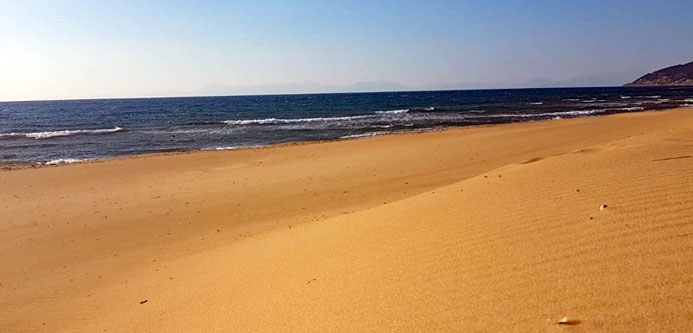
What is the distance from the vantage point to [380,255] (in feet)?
18.1

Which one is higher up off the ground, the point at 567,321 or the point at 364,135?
the point at 567,321

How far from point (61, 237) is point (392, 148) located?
44.7ft

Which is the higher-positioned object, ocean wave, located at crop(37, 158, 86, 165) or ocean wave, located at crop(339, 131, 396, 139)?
ocean wave, located at crop(339, 131, 396, 139)

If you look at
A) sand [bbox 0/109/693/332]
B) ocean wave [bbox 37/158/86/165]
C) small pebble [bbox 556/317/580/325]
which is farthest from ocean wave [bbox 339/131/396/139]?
small pebble [bbox 556/317/580/325]

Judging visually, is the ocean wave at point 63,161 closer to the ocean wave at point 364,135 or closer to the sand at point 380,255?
the sand at point 380,255

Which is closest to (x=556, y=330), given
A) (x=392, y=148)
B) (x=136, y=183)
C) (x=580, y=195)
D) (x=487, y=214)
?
(x=487, y=214)

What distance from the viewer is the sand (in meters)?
3.69

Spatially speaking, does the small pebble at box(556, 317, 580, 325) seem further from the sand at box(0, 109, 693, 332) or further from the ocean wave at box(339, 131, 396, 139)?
the ocean wave at box(339, 131, 396, 139)

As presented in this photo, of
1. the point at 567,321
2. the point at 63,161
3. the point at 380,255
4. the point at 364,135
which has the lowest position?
the point at 63,161

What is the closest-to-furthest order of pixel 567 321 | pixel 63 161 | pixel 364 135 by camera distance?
1. pixel 567 321
2. pixel 63 161
3. pixel 364 135

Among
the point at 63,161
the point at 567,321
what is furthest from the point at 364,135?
the point at 567,321

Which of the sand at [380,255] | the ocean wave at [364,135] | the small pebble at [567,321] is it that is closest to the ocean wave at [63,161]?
the sand at [380,255]

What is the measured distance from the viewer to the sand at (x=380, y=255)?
12.1ft

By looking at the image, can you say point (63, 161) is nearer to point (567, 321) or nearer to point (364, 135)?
point (364, 135)
